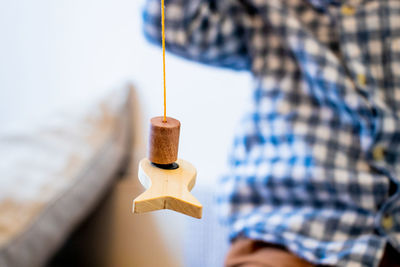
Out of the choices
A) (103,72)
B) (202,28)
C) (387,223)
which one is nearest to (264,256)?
(387,223)

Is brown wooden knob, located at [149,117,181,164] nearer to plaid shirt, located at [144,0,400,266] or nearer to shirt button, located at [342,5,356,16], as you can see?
plaid shirt, located at [144,0,400,266]

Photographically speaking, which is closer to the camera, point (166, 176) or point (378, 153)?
point (166, 176)

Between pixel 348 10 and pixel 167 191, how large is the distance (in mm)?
477

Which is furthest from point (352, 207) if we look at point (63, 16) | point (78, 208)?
point (63, 16)

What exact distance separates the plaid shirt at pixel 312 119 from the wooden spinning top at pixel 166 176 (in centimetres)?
31

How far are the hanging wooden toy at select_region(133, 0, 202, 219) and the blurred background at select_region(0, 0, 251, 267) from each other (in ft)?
1.09

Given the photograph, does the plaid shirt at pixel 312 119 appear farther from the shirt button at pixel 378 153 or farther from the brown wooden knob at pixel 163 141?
the brown wooden knob at pixel 163 141

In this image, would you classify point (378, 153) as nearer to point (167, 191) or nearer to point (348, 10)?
point (348, 10)

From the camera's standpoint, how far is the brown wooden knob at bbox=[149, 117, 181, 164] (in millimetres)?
264

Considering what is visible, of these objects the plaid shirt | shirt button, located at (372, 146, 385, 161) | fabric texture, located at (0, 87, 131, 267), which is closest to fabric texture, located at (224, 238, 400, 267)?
the plaid shirt

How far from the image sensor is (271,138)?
630mm

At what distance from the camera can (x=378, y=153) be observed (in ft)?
1.93

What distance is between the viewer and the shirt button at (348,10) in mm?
621

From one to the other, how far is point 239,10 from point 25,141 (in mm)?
382
